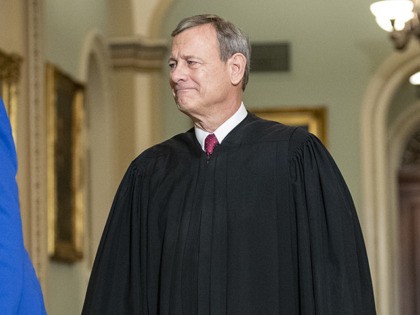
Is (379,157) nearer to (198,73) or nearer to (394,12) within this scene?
(394,12)

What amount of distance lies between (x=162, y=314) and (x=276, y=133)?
754 mm

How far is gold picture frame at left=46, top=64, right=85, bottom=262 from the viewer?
11.2 metres

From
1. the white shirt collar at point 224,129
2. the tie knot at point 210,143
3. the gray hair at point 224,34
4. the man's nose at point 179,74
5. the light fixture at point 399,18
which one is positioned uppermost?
the light fixture at point 399,18

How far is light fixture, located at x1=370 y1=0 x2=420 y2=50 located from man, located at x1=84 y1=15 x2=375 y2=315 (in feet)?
26.8

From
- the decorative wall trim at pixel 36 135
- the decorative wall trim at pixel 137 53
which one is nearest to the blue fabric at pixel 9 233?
the decorative wall trim at pixel 36 135

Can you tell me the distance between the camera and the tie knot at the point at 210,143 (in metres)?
4.76

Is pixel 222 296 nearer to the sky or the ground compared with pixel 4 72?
nearer to the ground

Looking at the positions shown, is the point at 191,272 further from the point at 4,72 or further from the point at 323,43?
the point at 323,43

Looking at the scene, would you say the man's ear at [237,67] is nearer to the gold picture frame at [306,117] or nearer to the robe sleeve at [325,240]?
the robe sleeve at [325,240]

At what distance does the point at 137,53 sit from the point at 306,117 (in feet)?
6.87

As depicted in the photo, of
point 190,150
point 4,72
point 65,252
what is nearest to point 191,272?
point 190,150

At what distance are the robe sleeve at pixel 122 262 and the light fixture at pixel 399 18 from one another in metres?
8.22

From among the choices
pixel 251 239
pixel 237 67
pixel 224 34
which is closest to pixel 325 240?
pixel 251 239

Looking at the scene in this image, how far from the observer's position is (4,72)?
9773 mm
